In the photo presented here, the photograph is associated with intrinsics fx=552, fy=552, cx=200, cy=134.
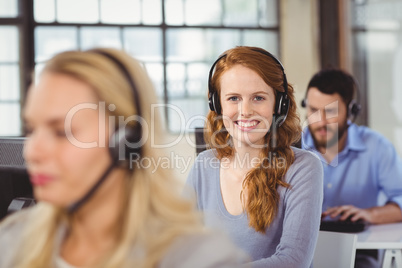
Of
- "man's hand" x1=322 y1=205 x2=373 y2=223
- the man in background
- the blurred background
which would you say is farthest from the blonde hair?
the blurred background

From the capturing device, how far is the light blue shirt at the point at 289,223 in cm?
148

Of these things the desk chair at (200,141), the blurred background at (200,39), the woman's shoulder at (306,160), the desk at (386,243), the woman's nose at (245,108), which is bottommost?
the desk at (386,243)

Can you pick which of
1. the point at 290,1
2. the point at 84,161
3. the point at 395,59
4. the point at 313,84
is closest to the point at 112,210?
the point at 84,161

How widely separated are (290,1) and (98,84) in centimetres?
568

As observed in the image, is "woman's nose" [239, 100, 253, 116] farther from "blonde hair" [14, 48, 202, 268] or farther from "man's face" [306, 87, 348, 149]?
"man's face" [306, 87, 348, 149]

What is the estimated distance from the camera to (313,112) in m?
2.72

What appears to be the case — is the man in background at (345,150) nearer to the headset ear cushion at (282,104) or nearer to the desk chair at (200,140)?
the desk chair at (200,140)

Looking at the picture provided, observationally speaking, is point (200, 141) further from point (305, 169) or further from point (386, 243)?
point (386, 243)

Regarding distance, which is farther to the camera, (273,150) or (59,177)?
(273,150)

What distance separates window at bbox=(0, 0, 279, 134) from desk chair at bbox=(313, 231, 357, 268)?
3629 mm

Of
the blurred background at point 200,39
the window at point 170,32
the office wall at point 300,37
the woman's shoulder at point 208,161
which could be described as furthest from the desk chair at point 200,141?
the office wall at point 300,37

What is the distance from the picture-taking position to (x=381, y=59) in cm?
533

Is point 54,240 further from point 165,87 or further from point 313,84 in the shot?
point 165,87

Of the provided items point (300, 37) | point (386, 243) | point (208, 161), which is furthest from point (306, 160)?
point (300, 37)
